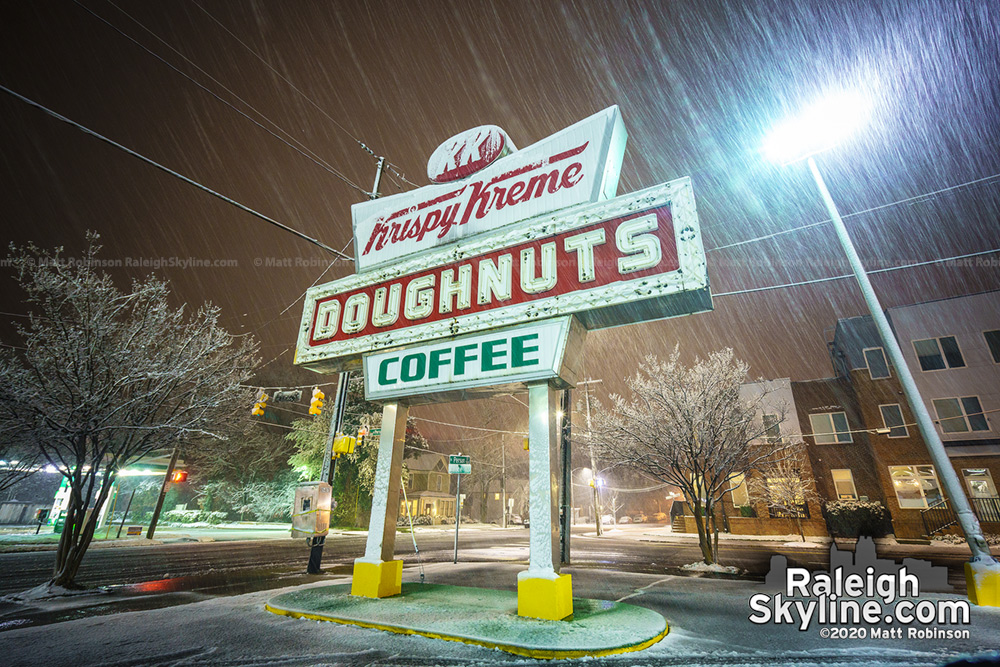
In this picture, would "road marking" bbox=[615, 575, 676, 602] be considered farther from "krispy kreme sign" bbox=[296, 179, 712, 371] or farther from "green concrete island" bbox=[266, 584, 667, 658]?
"krispy kreme sign" bbox=[296, 179, 712, 371]

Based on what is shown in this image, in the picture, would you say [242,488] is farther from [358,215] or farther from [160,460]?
[358,215]

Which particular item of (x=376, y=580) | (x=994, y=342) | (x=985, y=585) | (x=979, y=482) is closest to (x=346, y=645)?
(x=376, y=580)

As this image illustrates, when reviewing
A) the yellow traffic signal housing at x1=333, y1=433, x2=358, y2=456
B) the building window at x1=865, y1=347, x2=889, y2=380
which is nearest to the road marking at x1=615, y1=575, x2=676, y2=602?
the yellow traffic signal housing at x1=333, y1=433, x2=358, y2=456

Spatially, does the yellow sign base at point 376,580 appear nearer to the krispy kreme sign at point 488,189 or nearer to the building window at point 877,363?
the krispy kreme sign at point 488,189

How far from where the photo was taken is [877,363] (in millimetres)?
26969

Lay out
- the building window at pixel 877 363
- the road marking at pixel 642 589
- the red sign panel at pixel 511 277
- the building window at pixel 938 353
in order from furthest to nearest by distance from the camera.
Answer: the building window at pixel 877 363 < the building window at pixel 938 353 < the road marking at pixel 642 589 < the red sign panel at pixel 511 277

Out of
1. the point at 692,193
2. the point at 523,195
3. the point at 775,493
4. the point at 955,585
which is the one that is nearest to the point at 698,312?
the point at 692,193

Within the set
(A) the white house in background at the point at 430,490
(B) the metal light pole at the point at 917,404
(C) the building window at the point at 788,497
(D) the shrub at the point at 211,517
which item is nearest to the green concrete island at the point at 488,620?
(B) the metal light pole at the point at 917,404

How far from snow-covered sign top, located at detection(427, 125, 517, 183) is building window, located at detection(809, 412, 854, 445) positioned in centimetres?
2882

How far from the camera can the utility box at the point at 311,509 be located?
9531 millimetres

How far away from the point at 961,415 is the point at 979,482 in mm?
3472

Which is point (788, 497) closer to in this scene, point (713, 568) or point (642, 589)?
point (713, 568)

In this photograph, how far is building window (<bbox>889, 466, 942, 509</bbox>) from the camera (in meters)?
23.9

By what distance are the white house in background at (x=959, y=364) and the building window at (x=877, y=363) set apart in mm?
1182
